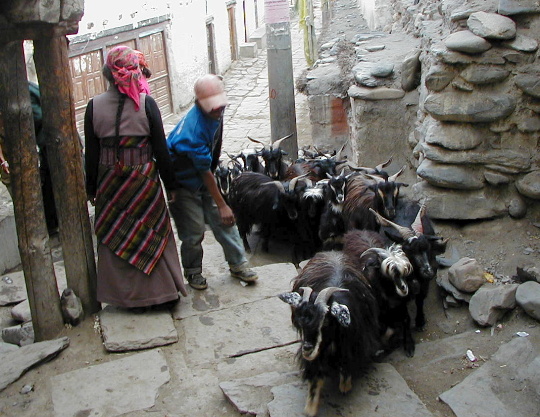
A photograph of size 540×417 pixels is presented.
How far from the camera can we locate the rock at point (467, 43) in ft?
16.8

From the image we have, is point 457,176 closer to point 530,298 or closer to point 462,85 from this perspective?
point 462,85

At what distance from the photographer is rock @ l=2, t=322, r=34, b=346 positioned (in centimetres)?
455

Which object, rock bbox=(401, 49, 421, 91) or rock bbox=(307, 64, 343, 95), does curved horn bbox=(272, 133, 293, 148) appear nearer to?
rock bbox=(307, 64, 343, 95)

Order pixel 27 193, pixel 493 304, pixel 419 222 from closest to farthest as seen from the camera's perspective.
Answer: pixel 27 193
pixel 493 304
pixel 419 222

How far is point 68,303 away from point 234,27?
56.4 ft

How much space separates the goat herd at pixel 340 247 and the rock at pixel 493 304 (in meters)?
0.39

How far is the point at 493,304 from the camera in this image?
454 centimetres

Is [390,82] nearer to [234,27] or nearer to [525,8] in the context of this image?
[525,8]

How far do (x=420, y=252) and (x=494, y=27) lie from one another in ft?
6.37

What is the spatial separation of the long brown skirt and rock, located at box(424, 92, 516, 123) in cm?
248

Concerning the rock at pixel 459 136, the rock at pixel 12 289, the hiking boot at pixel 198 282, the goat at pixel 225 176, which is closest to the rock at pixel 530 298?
the rock at pixel 459 136

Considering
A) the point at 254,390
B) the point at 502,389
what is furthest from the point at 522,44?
the point at 254,390

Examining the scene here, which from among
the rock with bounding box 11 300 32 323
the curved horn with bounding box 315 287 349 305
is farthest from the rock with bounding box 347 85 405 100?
the rock with bounding box 11 300 32 323

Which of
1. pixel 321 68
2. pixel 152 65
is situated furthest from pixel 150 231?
pixel 152 65
